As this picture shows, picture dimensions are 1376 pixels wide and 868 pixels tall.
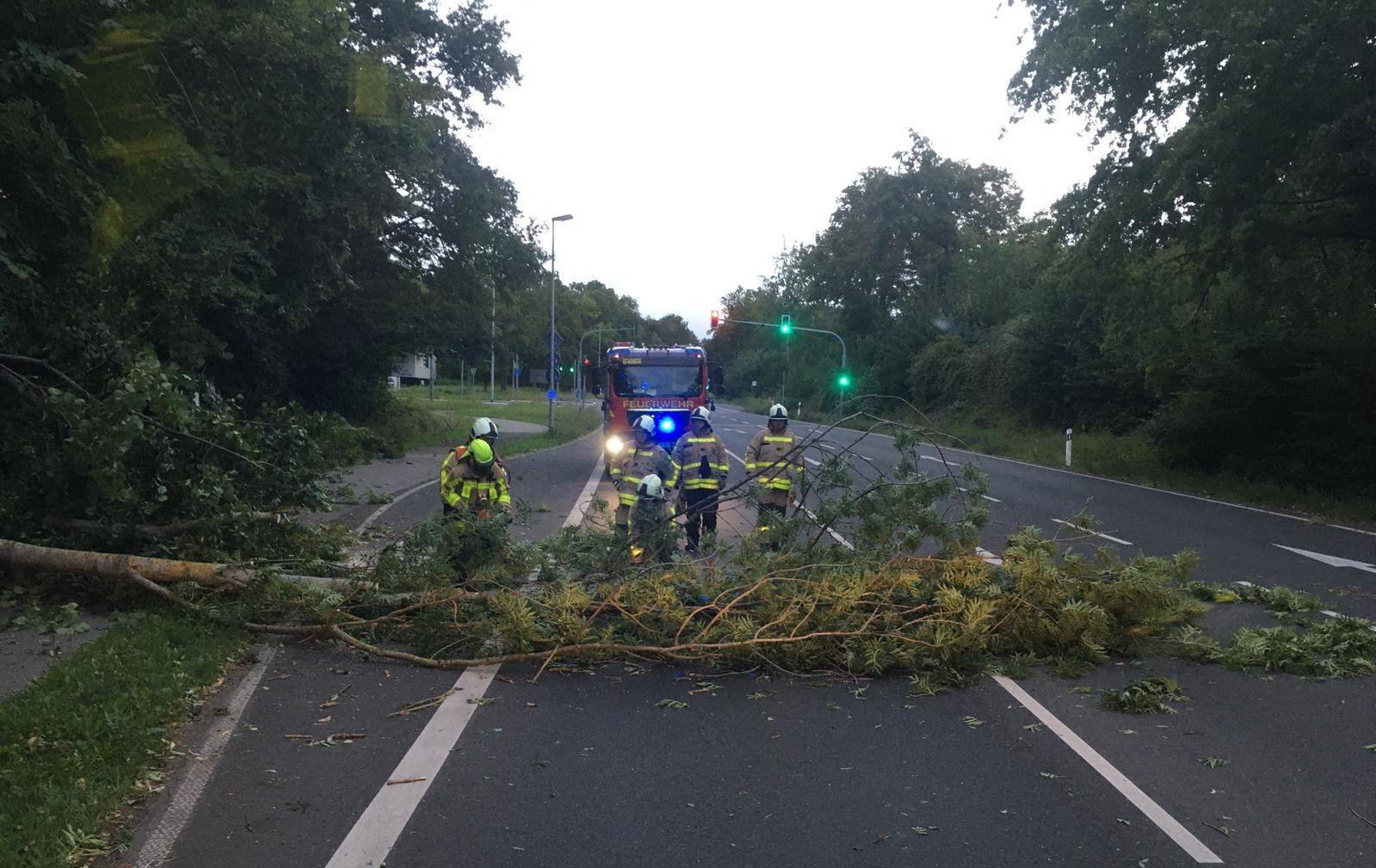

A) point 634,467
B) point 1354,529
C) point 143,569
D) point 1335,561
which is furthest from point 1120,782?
point 1354,529

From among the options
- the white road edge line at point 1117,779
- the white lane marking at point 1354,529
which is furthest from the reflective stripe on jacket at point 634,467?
the white lane marking at point 1354,529

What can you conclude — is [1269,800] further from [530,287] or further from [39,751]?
[530,287]

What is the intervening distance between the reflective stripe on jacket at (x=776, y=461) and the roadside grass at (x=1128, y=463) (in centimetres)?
79

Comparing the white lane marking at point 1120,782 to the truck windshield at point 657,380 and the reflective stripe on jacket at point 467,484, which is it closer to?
the reflective stripe on jacket at point 467,484

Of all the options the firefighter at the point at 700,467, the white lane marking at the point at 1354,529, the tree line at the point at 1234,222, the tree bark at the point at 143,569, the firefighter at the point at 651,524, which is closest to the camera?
the tree bark at the point at 143,569

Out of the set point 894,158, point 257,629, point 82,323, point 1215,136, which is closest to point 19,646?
point 257,629

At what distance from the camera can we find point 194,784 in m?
4.91

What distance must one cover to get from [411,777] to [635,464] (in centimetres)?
473

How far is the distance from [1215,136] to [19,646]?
58.7 feet

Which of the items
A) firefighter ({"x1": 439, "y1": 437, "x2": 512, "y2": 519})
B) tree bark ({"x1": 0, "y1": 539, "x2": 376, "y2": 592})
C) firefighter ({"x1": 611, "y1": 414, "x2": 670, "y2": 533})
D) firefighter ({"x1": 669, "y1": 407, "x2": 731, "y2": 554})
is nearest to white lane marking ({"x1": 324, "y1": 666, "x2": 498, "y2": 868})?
tree bark ({"x1": 0, "y1": 539, "x2": 376, "y2": 592})

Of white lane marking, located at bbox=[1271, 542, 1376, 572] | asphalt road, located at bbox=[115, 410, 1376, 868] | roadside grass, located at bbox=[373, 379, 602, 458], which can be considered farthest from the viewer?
roadside grass, located at bbox=[373, 379, 602, 458]

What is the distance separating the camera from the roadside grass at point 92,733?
13.7ft

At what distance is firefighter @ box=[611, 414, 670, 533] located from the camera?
9312 millimetres

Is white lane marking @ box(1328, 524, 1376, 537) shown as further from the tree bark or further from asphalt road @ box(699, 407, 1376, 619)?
the tree bark
